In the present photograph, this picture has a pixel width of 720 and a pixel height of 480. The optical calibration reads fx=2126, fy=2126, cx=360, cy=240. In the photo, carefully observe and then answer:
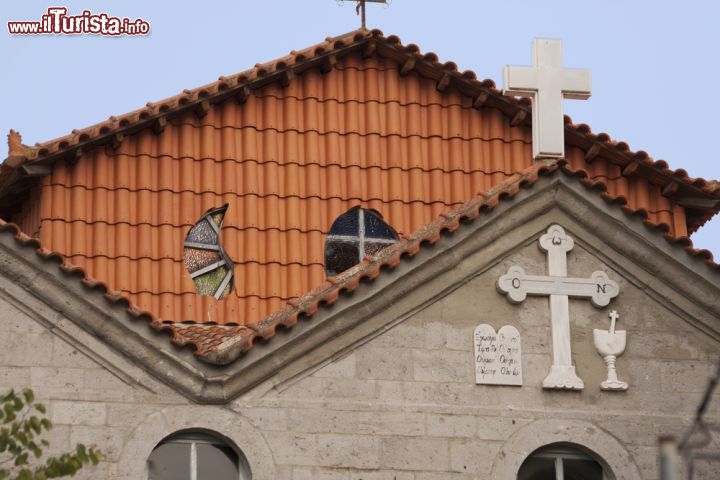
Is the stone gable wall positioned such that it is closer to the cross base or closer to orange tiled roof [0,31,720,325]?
the cross base

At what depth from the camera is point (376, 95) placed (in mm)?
27781

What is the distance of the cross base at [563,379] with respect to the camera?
797 inches

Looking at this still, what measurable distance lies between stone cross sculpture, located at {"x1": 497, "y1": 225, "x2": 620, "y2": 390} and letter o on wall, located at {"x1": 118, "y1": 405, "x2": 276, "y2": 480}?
2.83 meters

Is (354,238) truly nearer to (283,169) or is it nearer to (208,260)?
(283,169)

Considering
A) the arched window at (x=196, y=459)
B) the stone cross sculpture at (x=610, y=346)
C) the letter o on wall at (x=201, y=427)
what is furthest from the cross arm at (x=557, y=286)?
the arched window at (x=196, y=459)

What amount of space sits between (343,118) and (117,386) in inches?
347

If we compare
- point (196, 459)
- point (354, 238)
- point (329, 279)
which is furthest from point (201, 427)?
point (354, 238)

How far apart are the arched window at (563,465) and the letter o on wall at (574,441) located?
0.29ft

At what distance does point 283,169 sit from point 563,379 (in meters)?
7.67

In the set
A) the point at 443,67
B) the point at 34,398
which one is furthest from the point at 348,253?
the point at 34,398

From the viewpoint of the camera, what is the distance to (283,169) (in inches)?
1064

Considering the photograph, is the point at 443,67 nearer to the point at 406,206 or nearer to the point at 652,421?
the point at 406,206

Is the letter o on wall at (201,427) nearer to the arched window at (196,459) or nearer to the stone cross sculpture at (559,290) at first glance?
the arched window at (196,459)

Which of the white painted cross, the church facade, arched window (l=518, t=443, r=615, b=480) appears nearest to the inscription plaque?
the church facade
